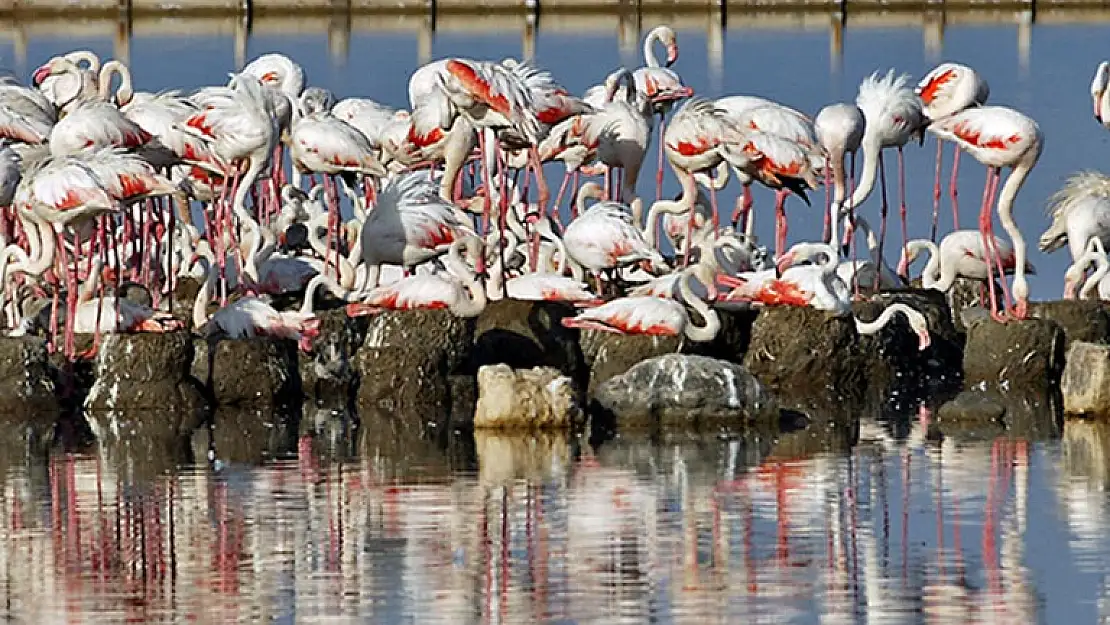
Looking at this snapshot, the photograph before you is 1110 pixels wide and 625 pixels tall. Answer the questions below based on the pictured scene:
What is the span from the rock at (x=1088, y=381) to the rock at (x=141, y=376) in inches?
214

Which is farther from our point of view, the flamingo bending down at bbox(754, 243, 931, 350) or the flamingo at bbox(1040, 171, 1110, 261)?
the flamingo at bbox(1040, 171, 1110, 261)

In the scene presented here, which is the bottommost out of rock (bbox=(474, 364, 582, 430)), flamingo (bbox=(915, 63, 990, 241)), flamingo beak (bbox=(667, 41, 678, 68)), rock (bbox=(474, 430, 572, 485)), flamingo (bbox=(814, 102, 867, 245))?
rock (bbox=(474, 430, 572, 485))

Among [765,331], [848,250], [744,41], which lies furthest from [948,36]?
[765,331]

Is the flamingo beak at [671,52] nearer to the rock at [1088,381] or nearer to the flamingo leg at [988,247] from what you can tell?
the flamingo leg at [988,247]

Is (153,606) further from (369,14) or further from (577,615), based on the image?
(369,14)

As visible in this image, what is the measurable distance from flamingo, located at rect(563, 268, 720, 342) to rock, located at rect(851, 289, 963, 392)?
1469 millimetres

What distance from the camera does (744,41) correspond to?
50844 mm

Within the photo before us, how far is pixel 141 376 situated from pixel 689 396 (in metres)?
3.75

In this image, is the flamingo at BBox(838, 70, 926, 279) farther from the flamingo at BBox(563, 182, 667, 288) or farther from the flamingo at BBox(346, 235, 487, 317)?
the flamingo at BBox(346, 235, 487, 317)

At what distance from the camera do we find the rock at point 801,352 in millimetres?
17922

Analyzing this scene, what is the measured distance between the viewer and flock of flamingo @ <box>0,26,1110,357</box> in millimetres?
17859

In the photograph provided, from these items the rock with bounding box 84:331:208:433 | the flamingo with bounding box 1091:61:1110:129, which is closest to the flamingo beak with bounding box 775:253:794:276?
the rock with bounding box 84:331:208:433

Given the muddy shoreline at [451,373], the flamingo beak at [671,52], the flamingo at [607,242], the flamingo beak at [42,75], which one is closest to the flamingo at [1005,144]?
the muddy shoreline at [451,373]

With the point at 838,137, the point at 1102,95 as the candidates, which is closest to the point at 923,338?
the point at 838,137
